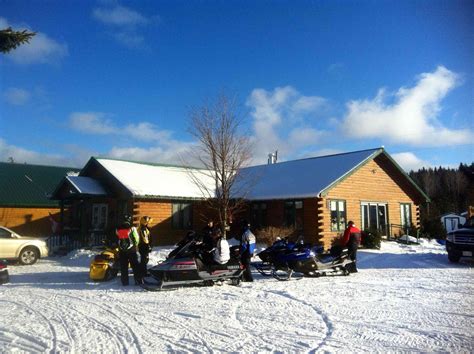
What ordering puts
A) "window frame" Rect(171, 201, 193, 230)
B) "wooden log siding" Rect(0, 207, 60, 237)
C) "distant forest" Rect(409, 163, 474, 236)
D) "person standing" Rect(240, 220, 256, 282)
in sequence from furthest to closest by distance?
"distant forest" Rect(409, 163, 474, 236) → "wooden log siding" Rect(0, 207, 60, 237) → "window frame" Rect(171, 201, 193, 230) → "person standing" Rect(240, 220, 256, 282)

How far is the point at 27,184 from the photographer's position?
29781 mm

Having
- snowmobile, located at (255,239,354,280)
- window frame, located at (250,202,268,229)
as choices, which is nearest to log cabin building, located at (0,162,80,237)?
window frame, located at (250,202,268,229)

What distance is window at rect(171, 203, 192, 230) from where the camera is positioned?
2175cm

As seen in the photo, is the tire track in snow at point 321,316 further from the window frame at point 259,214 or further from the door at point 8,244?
the window frame at point 259,214

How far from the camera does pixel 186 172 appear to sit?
2597cm

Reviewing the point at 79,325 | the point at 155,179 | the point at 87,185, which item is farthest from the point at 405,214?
the point at 79,325

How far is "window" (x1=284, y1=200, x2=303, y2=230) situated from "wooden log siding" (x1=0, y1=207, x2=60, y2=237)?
1574 cm

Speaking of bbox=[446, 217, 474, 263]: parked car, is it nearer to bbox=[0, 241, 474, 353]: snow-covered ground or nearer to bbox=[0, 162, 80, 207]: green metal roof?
bbox=[0, 241, 474, 353]: snow-covered ground

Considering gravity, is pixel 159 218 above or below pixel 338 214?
below

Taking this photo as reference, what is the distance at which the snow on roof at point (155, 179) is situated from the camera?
67.5ft

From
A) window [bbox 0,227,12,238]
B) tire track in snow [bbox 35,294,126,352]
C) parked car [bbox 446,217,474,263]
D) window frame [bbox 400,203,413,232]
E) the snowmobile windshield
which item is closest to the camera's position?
tire track in snow [bbox 35,294,126,352]

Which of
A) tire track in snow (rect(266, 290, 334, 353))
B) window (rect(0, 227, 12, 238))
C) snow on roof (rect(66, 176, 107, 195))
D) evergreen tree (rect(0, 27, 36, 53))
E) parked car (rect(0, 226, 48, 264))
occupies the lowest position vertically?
tire track in snow (rect(266, 290, 334, 353))

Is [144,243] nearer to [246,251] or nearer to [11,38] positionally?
[246,251]

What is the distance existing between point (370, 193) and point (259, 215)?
19.4 ft
